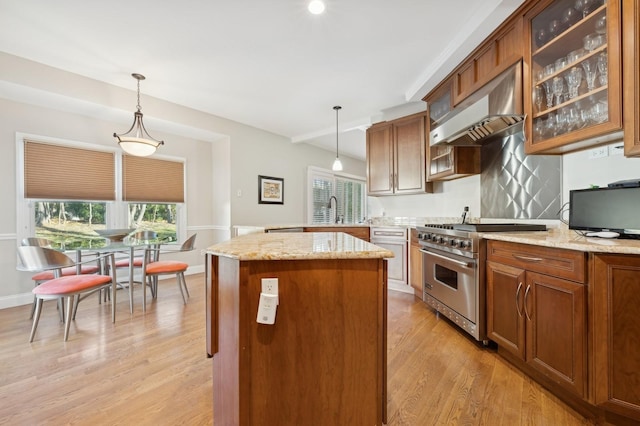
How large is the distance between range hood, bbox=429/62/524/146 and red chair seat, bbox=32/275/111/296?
3.62 meters

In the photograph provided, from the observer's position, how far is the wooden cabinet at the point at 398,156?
11.7 ft

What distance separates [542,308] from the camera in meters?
1.61

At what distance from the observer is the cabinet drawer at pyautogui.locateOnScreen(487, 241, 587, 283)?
1.41 m

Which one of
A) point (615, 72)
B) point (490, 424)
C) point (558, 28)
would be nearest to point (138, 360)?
point (490, 424)

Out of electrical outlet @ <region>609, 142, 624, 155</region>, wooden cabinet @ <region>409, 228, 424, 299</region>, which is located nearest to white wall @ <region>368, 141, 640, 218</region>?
electrical outlet @ <region>609, 142, 624, 155</region>

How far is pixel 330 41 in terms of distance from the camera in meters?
2.50

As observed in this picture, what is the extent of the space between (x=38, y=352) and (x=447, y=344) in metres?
3.22

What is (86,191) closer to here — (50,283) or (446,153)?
(50,283)

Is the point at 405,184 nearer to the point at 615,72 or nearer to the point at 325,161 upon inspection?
the point at 615,72

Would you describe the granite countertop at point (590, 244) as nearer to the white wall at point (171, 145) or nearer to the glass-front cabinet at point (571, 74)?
the glass-front cabinet at point (571, 74)

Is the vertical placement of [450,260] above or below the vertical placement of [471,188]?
below

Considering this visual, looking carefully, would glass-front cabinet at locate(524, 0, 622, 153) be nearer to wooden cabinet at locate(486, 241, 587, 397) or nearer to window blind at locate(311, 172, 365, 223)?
wooden cabinet at locate(486, 241, 587, 397)

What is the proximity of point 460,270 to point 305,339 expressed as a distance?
1.72 meters

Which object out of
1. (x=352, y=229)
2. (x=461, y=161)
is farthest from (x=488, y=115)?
(x=352, y=229)
